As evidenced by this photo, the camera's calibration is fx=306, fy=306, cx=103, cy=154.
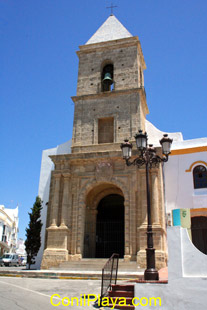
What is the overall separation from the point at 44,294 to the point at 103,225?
9.82 meters

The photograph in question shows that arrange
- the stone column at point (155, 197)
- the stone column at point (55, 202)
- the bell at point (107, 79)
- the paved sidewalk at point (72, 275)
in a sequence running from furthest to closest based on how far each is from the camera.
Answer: the bell at point (107, 79), the stone column at point (55, 202), the stone column at point (155, 197), the paved sidewalk at point (72, 275)

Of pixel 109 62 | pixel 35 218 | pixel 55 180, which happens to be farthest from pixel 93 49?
pixel 35 218

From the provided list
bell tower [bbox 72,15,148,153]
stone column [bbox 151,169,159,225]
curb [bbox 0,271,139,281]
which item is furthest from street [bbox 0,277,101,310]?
bell tower [bbox 72,15,148,153]

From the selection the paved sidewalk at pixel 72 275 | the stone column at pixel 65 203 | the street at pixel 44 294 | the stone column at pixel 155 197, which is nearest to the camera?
the street at pixel 44 294

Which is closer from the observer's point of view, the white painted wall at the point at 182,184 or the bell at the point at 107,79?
the white painted wall at the point at 182,184

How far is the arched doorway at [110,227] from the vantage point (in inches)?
696

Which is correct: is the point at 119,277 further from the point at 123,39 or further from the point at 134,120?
the point at 123,39

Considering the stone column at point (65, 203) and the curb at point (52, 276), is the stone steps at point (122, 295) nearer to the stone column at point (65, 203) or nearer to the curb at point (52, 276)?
the curb at point (52, 276)

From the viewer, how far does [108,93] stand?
19109 millimetres

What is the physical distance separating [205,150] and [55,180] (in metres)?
9.05

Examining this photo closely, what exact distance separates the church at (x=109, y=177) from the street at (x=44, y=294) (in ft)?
16.8

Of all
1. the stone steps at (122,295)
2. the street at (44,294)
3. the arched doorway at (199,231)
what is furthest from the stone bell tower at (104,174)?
the stone steps at (122,295)

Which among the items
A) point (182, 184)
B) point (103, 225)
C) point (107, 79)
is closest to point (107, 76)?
point (107, 79)

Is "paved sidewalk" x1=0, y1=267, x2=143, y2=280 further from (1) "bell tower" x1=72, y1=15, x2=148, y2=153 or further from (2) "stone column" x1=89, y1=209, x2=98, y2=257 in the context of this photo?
(1) "bell tower" x1=72, y1=15, x2=148, y2=153
